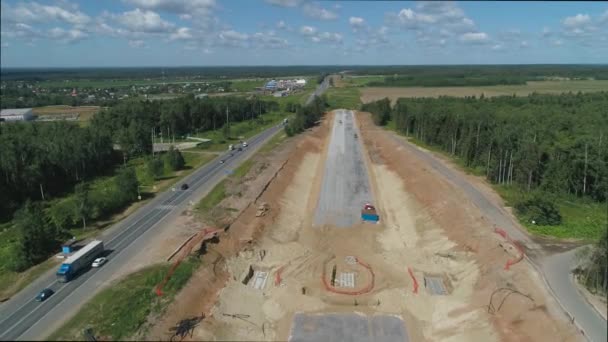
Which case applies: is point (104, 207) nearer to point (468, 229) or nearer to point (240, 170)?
point (240, 170)

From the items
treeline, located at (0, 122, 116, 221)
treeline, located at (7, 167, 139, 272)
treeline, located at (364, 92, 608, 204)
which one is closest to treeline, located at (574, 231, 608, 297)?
treeline, located at (364, 92, 608, 204)

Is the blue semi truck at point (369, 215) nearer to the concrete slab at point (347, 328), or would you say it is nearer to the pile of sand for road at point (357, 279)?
the pile of sand for road at point (357, 279)

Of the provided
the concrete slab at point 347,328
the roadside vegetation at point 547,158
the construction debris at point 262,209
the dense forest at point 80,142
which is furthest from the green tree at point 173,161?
the roadside vegetation at point 547,158

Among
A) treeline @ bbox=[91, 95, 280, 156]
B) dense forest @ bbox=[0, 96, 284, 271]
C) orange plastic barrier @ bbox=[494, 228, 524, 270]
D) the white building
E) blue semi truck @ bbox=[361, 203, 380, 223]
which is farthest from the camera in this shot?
the white building

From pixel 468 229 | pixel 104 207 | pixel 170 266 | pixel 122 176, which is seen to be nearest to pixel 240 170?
pixel 122 176

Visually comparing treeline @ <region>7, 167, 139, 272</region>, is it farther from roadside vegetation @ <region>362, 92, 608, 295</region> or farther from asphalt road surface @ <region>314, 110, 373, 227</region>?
roadside vegetation @ <region>362, 92, 608, 295</region>
